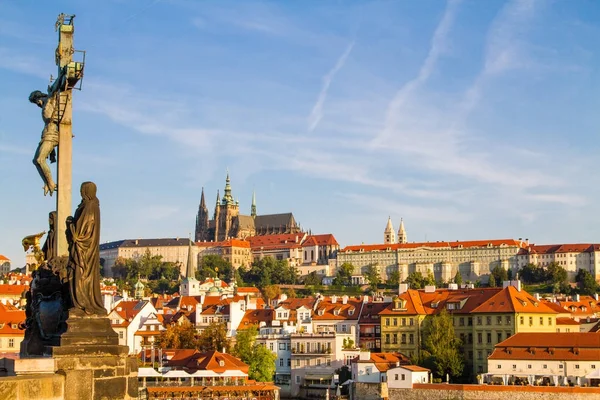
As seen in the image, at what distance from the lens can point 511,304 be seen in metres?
56.0

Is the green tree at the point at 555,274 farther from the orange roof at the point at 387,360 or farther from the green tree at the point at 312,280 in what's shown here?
the orange roof at the point at 387,360

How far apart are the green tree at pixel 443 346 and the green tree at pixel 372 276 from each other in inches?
3641

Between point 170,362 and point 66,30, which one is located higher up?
point 66,30

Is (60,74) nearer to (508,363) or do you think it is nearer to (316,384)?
(508,363)

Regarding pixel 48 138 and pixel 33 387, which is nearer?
pixel 33 387

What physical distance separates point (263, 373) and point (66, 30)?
4751 centimetres

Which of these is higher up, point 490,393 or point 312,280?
point 312,280

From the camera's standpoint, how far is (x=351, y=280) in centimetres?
16875

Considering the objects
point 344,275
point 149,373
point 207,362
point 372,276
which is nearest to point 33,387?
point 149,373

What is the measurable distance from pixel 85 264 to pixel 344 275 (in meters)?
162

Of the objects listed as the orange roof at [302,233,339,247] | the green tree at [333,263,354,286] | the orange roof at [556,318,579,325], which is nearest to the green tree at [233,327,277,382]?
the orange roof at [556,318,579,325]

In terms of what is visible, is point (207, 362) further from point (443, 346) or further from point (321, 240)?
point (321, 240)

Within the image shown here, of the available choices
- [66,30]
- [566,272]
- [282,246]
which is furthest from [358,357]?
[282,246]

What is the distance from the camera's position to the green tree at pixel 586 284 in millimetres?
133975
